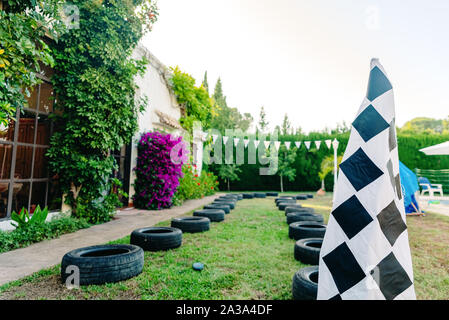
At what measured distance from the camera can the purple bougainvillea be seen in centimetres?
635

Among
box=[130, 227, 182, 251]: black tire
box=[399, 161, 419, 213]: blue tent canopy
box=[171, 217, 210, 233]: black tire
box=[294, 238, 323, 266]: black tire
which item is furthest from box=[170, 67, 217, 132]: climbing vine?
box=[294, 238, 323, 266]: black tire

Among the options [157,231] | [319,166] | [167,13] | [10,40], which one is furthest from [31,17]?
[319,166]

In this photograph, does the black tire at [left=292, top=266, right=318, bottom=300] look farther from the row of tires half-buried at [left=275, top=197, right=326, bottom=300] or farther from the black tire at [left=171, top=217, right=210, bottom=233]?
the black tire at [left=171, top=217, right=210, bottom=233]

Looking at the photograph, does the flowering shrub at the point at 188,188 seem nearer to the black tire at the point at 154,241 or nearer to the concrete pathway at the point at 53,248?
the concrete pathway at the point at 53,248

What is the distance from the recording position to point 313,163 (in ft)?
47.0

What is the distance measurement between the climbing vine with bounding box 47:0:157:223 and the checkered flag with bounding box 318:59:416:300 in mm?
4042

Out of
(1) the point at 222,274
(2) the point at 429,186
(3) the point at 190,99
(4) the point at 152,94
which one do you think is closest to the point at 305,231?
(1) the point at 222,274

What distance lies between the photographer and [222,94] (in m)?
26.4

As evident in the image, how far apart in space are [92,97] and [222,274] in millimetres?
3564

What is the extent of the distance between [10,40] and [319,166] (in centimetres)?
1409

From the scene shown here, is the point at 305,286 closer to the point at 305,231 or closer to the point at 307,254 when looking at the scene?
the point at 307,254

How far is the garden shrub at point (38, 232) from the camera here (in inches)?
111

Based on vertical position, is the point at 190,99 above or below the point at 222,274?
above
